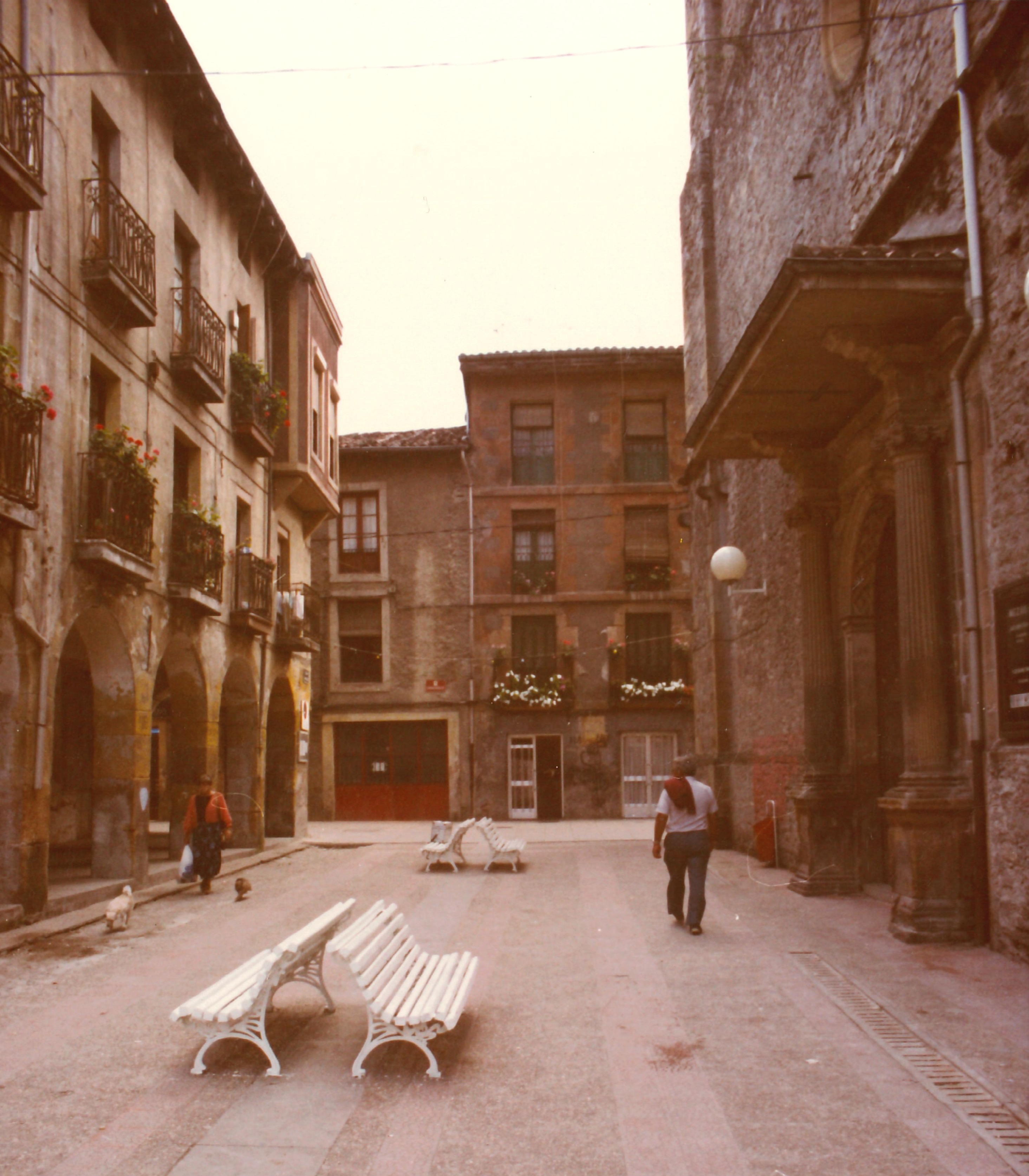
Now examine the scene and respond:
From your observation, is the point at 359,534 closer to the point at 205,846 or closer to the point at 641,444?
the point at 641,444

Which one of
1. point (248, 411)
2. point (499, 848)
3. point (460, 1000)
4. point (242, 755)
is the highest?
point (248, 411)

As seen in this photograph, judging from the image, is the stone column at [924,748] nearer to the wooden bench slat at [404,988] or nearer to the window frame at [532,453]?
the wooden bench slat at [404,988]

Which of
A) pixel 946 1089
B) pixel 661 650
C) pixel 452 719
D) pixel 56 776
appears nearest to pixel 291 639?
pixel 56 776

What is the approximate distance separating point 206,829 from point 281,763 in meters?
8.57

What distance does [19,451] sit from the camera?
10242mm

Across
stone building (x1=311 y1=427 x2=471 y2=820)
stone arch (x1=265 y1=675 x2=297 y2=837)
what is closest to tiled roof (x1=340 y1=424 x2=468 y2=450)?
stone building (x1=311 y1=427 x2=471 y2=820)

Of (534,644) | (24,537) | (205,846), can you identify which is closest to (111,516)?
(24,537)

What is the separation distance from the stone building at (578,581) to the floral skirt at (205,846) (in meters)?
16.2

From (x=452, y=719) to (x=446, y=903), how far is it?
17.7m

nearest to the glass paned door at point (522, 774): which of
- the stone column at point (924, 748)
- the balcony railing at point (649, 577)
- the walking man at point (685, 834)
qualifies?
the balcony railing at point (649, 577)

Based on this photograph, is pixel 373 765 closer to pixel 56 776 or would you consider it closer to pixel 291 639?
pixel 291 639

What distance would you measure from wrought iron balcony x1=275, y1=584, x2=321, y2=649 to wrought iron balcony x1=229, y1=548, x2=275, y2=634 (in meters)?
1.47

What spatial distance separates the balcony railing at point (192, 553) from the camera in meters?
15.2

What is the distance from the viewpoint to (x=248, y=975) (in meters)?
6.38
